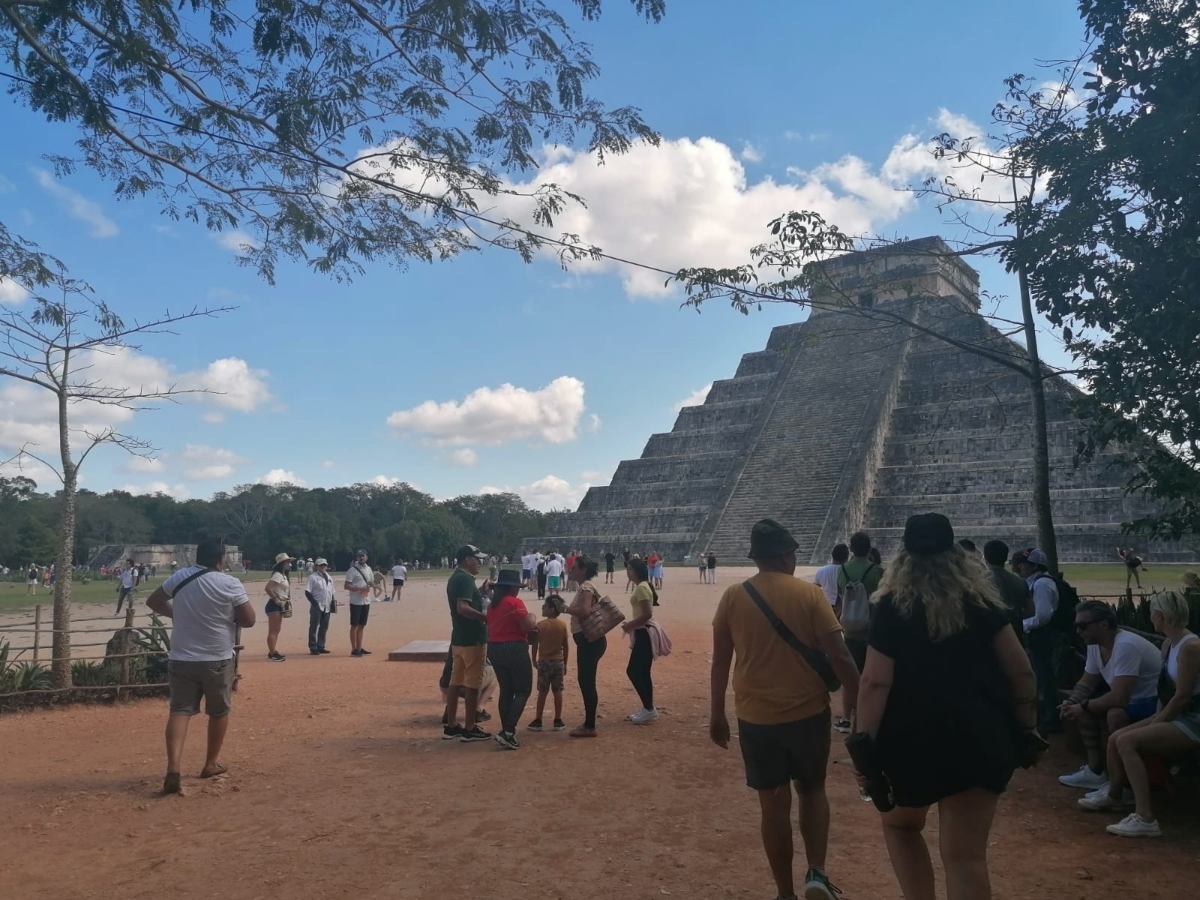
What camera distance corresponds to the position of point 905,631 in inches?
106

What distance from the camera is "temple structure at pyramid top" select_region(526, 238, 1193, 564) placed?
86.7 feet

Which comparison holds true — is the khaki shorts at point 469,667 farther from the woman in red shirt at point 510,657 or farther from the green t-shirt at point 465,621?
the woman in red shirt at point 510,657

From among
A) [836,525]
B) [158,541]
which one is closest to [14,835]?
[836,525]

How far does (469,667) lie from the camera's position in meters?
6.27

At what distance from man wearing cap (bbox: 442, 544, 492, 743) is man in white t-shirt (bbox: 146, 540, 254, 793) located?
1.51 meters

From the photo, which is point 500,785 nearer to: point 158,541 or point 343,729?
point 343,729

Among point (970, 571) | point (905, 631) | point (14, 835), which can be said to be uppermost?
point (970, 571)

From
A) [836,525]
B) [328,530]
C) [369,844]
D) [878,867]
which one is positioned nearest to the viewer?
[878,867]

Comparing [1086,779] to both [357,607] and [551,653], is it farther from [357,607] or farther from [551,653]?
[357,607]

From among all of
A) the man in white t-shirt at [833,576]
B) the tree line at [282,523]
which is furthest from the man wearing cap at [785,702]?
the tree line at [282,523]

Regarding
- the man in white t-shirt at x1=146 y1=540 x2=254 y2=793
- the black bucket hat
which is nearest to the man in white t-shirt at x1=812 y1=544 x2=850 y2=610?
the black bucket hat

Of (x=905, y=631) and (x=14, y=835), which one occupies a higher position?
(x=905, y=631)

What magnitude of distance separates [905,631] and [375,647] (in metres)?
10.4

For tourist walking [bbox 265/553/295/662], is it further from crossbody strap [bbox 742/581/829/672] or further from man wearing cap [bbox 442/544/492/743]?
crossbody strap [bbox 742/581/829/672]
